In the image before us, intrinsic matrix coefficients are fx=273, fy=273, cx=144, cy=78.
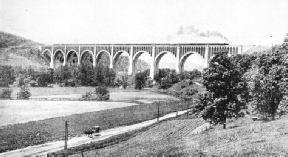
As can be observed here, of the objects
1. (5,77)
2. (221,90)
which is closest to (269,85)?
(221,90)

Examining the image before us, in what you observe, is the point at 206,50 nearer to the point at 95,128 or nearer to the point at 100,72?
the point at 100,72

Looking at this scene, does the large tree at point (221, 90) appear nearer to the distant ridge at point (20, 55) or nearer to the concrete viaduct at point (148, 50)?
the concrete viaduct at point (148, 50)

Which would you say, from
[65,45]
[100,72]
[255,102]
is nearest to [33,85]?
[100,72]

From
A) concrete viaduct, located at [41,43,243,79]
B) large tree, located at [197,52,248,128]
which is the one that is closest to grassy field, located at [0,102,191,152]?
large tree, located at [197,52,248,128]

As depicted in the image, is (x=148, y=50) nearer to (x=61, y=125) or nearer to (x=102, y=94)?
(x=102, y=94)

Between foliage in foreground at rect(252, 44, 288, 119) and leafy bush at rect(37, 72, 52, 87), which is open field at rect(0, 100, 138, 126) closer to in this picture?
foliage in foreground at rect(252, 44, 288, 119)

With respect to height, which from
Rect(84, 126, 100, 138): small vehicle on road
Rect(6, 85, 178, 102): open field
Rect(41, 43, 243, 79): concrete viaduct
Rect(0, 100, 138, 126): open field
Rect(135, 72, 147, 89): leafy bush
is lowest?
Rect(84, 126, 100, 138): small vehicle on road
